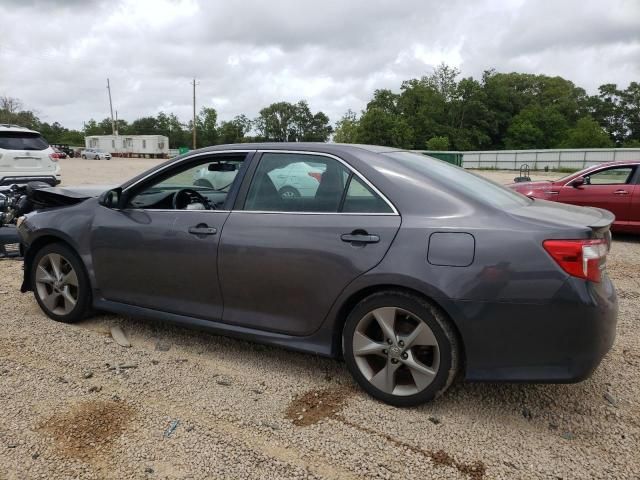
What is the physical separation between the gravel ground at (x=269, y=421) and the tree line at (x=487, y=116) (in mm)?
→ 69836

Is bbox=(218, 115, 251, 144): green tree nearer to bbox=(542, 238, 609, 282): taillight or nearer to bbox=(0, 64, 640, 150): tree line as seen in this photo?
bbox=(0, 64, 640, 150): tree line

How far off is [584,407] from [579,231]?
3.69ft

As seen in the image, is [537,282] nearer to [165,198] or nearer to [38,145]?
[165,198]

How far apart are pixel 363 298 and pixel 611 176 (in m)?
7.56

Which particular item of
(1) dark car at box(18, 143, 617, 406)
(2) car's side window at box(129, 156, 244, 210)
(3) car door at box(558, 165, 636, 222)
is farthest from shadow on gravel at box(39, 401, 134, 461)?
(3) car door at box(558, 165, 636, 222)

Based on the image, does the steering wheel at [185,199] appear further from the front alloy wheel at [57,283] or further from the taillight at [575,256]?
the taillight at [575,256]

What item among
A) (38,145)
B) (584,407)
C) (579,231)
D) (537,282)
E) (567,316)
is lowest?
(584,407)

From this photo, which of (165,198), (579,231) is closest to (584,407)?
(579,231)

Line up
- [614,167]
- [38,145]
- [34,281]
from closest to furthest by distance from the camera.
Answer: [34,281]
[614,167]
[38,145]

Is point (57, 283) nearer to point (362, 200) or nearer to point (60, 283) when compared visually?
point (60, 283)

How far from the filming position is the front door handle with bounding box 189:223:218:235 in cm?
339

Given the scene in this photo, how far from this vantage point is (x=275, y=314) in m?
3.22

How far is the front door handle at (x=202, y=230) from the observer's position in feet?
11.1

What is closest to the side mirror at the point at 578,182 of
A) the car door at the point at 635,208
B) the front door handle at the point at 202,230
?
the car door at the point at 635,208
